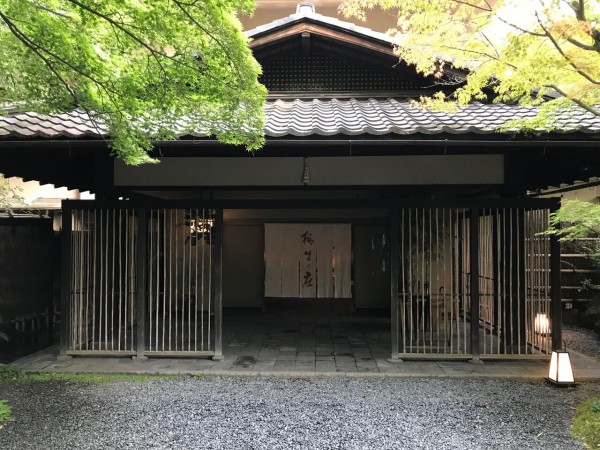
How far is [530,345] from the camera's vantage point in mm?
6805

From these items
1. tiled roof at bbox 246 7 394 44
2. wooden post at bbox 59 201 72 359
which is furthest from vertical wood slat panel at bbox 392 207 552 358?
wooden post at bbox 59 201 72 359

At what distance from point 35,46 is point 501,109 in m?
6.55

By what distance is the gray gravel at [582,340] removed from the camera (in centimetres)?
747

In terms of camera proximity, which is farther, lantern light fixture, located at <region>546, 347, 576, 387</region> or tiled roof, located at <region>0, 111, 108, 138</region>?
lantern light fixture, located at <region>546, 347, 576, 387</region>

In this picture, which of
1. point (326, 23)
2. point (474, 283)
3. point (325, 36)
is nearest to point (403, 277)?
point (474, 283)

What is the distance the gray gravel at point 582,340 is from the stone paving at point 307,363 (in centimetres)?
55

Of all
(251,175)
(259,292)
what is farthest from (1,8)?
(259,292)

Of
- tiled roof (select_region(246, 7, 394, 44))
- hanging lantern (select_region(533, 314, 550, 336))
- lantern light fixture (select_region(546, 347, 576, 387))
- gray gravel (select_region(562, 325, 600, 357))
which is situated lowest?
gray gravel (select_region(562, 325, 600, 357))

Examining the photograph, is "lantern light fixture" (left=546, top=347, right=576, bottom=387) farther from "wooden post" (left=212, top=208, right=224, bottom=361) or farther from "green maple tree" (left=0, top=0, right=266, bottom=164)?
"green maple tree" (left=0, top=0, right=266, bottom=164)

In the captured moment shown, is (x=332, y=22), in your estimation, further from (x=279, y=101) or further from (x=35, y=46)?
(x=35, y=46)

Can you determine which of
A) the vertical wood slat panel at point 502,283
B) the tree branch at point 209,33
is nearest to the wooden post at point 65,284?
the tree branch at point 209,33

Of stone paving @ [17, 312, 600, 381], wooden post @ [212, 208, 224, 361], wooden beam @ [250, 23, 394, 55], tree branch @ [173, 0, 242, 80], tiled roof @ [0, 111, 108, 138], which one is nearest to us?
tree branch @ [173, 0, 242, 80]

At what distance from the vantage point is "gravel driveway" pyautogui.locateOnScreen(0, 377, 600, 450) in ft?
13.1

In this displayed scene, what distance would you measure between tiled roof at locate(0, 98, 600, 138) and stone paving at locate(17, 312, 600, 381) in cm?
337
